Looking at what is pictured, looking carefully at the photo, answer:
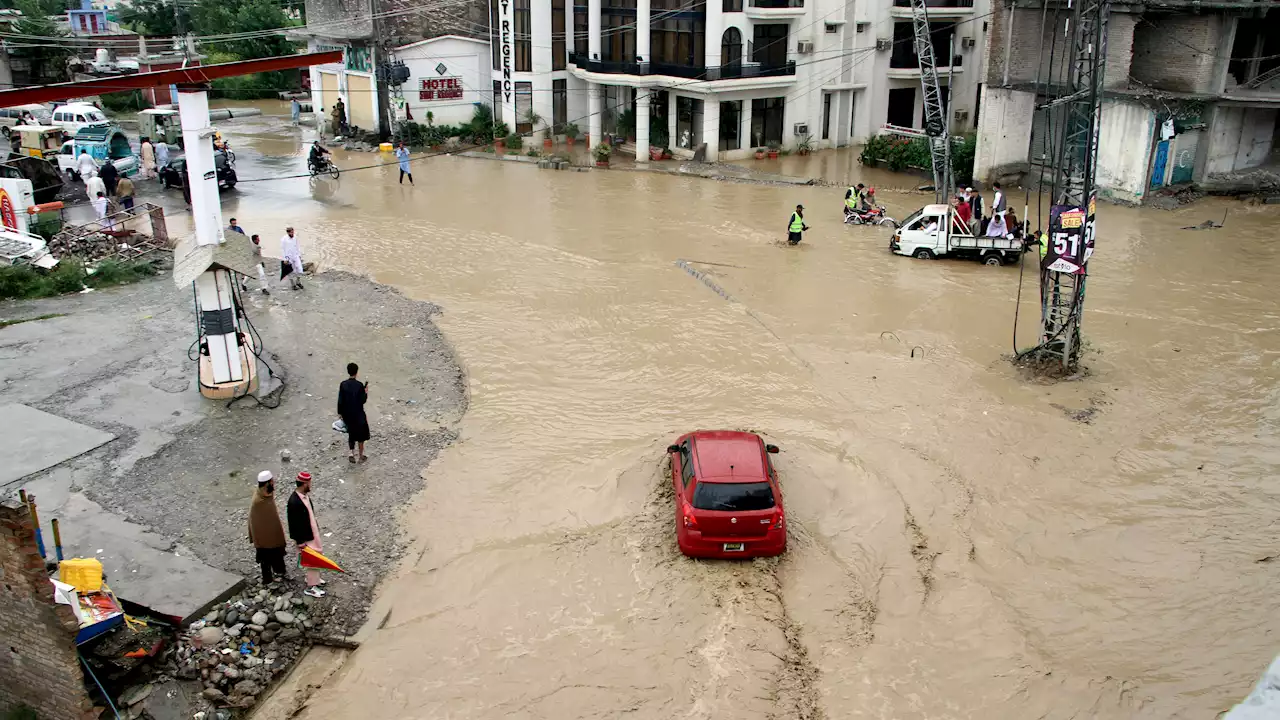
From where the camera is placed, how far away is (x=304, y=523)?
35.7ft

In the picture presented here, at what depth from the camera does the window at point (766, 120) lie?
37594mm

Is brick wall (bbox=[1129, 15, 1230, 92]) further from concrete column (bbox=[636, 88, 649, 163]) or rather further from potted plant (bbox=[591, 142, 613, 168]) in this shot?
potted plant (bbox=[591, 142, 613, 168])

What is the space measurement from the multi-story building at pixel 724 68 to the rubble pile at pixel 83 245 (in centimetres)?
1937

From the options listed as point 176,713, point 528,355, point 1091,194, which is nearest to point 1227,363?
point 1091,194

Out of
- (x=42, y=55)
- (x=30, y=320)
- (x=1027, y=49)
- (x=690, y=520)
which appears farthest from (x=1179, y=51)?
(x=42, y=55)

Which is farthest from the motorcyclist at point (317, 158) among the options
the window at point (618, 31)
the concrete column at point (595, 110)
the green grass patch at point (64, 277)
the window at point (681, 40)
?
the green grass patch at point (64, 277)

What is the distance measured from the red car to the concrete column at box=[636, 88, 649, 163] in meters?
26.9

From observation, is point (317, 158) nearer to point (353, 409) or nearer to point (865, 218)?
point (865, 218)

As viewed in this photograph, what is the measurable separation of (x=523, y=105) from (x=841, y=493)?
1178 inches

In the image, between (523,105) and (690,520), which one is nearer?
(690,520)

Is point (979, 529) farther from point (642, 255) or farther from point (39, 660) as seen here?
point (642, 255)

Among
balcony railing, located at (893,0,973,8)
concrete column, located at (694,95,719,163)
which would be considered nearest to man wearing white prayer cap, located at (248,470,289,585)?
concrete column, located at (694,95,719,163)

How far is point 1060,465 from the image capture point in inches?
565

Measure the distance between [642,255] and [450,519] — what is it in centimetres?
1330
